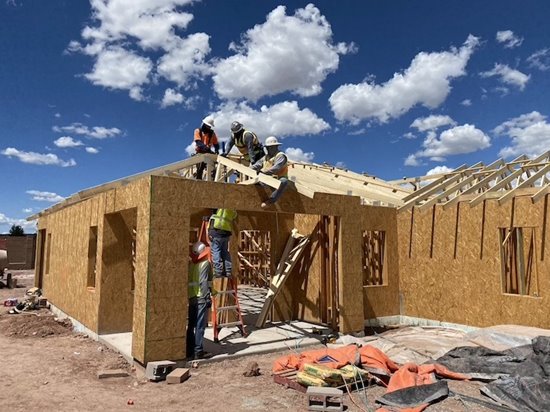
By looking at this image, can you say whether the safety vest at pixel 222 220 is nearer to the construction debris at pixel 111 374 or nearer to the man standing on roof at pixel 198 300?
the man standing on roof at pixel 198 300

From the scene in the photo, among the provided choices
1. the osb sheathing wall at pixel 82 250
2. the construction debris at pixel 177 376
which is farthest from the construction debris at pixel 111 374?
the osb sheathing wall at pixel 82 250

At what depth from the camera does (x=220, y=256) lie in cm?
728

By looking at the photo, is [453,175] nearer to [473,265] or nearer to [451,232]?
[451,232]

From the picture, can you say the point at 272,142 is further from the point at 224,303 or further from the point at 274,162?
the point at 224,303

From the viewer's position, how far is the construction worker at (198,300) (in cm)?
635

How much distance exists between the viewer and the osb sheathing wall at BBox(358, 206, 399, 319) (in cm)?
973

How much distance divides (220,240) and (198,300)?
124 cm

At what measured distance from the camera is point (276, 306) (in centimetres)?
969

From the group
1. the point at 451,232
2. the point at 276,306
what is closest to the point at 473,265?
the point at 451,232

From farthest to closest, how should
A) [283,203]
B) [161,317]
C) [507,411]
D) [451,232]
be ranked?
1. [451,232]
2. [283,203]
3. [161,317]
4. [507,411]

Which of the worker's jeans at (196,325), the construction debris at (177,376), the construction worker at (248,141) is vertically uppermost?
the construction worker at (248,141)

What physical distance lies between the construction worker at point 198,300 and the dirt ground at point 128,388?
0.36 metres

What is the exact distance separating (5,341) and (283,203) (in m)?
6.16

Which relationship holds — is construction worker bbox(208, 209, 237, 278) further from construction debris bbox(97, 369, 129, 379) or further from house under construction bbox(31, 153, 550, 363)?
construction debris bbox(97, 369, 129, 379)
